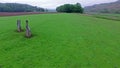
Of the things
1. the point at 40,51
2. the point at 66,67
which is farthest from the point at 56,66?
the point at 40,51

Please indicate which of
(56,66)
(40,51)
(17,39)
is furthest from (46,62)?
(17,39)

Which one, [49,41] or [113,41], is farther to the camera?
[113,41]

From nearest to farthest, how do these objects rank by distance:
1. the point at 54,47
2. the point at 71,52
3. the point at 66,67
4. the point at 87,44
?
1. the point at 66,67
2. the point at 71,52
3. the point at 54,47
4. the point at 87,44

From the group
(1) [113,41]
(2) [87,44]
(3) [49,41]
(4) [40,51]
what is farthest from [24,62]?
(1) [113,41]

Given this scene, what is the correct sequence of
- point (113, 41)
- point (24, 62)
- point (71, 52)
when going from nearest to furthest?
point (24, 62)
point (71, 52)
point (113, 41)

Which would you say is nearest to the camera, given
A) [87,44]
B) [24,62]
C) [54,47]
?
[24,62]

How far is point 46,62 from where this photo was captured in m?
13.6

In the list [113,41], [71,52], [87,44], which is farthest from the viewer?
[113,41]

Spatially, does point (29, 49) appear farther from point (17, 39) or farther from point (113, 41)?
point (113, 41)

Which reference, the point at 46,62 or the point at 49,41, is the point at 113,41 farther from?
the point at 46,62

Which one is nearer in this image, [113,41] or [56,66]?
[56,66]

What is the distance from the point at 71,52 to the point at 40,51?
96.6 inches

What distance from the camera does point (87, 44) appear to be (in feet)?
59.5

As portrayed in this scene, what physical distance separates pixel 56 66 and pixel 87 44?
19.6 feet
